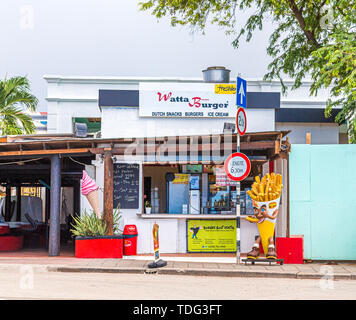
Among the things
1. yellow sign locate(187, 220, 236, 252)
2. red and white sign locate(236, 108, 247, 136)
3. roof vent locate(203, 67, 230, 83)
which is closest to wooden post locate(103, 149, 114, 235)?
yellow sign locate(187, 220, 236, 252)

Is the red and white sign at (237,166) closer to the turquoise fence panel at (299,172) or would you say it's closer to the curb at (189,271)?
the turquoise fence panel at (299,172)

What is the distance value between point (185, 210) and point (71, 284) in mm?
5098

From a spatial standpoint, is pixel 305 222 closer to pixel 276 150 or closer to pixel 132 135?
pixel 276 150

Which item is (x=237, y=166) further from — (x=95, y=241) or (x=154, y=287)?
(x=95, y=241)

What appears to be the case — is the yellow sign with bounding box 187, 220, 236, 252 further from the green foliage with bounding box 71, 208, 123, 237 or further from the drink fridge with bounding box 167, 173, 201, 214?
the green foliage with bounding box 71, 208, 123, 237

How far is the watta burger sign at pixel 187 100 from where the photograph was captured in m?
15.5

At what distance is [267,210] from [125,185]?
4.07 m

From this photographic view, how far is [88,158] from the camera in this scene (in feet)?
49.6

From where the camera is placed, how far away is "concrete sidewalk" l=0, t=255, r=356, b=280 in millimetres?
10664

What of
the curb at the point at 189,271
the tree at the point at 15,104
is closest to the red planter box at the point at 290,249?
the curb at the point at 189,271

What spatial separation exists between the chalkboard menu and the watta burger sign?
210cm

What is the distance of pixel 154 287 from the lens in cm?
910

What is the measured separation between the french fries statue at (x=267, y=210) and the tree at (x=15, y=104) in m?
11.9
